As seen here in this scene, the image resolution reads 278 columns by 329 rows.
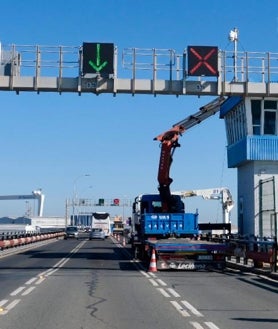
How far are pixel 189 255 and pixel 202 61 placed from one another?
7.69 meters

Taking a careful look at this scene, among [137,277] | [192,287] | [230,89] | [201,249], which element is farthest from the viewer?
[230,89]

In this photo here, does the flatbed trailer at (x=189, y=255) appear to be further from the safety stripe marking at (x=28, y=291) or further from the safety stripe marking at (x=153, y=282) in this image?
the safety stripe marking at (x=28, y=291)

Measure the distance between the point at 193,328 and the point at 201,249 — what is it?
43.7 ft

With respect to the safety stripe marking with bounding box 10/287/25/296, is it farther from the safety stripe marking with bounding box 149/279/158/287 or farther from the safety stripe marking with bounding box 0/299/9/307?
the safety stripe marking with bounding box 149/279/158/287

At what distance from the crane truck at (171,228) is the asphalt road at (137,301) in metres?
1.76

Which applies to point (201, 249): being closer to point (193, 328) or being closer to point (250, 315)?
point (250, 315)

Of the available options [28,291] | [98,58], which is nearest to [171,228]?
[98,58]

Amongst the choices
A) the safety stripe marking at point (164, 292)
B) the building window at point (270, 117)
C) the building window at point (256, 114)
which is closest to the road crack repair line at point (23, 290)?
the safety stripe marking at point (164, 292)

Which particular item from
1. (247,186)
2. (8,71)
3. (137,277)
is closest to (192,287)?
(137,277)

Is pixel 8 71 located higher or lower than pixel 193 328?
higher

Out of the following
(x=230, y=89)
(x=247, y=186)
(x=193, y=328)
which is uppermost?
(x=230, y=89)

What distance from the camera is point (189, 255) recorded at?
923 inches

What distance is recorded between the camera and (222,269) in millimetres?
23891

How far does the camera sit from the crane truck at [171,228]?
23312mm
